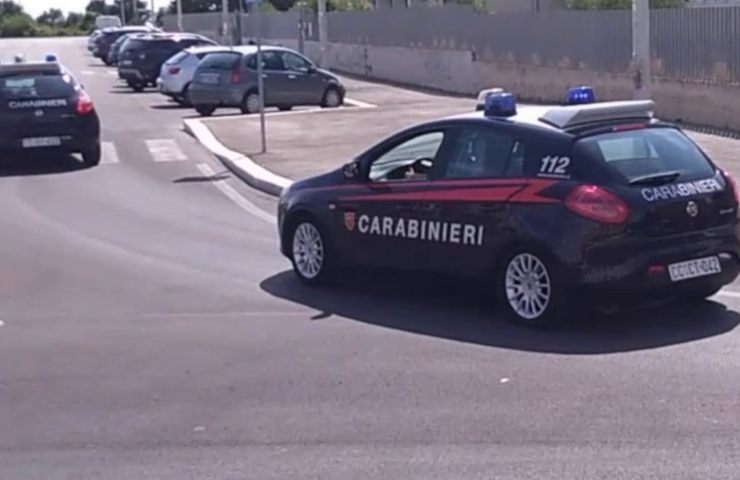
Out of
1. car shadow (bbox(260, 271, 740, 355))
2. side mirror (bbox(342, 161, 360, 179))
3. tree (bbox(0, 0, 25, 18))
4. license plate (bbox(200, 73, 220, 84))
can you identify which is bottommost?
car shadow (bbox(260, 271, 740, 355))

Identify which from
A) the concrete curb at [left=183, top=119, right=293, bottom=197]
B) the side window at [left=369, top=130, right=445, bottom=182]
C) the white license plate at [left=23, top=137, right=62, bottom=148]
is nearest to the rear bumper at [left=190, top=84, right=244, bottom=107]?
the concrete curb at [left=183, top=119, right=293, bottom=197]

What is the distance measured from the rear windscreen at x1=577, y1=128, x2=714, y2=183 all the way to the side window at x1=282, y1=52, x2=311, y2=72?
2520cm

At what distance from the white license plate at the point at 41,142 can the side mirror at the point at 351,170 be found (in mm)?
12610

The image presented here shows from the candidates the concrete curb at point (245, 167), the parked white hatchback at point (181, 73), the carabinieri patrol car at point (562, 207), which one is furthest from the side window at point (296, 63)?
the carabinieri patrol car at point (562, 207)

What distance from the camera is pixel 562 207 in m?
10.3

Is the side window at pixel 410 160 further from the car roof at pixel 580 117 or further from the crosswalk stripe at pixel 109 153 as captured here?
the crosswalk stripe at pixel 109 153

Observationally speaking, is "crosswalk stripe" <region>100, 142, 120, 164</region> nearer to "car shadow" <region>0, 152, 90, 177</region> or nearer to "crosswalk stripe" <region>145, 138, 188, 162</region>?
"car shadow" <region>0, 152, 90, 177</region>

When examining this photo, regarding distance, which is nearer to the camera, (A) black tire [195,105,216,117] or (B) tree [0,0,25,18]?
(A) black tire [195,105,216,117]

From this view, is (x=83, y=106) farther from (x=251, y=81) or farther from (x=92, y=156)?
(x=251, y=81)

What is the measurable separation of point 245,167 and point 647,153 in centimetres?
1231

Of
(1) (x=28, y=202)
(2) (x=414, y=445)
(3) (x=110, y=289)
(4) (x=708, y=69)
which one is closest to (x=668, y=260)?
(2) (x=414, y=445)

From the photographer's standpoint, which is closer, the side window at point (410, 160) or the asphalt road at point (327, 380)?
the asphalt road at point (327, 380)

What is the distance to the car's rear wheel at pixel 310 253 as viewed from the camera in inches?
492

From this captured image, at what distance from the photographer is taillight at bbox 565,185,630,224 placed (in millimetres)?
10148
